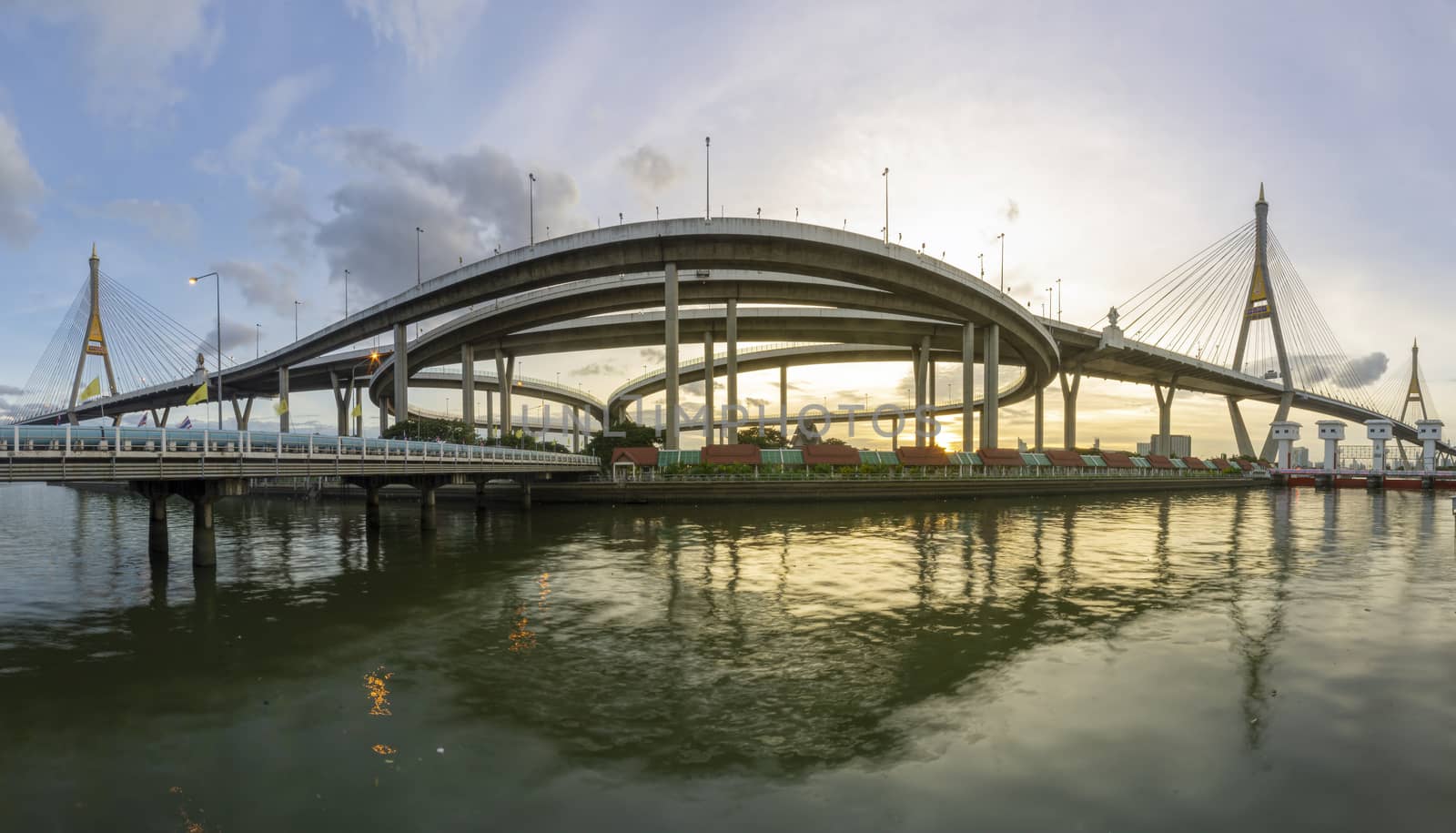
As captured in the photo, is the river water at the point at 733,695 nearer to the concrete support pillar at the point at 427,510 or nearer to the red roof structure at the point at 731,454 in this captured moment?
the concrete support pillar at the point at 427,510

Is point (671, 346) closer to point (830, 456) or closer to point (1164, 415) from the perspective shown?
point (830, 456)

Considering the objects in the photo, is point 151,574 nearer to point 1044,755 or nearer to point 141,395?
point 1044,755

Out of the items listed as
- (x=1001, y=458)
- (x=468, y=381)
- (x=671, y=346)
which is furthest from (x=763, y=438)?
(x=468, y=381)

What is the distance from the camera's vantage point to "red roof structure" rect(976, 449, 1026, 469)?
8406 cm

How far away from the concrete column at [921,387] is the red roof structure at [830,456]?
25752 mm

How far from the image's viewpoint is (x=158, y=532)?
30.7 metres

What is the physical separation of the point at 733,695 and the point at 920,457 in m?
68.2

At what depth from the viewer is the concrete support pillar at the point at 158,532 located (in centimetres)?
3028

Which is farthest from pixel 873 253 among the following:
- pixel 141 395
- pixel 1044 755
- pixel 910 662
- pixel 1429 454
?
pixel 141 395

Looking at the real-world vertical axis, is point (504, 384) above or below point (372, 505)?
above

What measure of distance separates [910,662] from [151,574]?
98.0 ft

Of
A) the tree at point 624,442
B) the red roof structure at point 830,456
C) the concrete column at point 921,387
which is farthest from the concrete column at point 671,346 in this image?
the concrete column at point 921,387

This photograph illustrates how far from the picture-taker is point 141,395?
133000 mm

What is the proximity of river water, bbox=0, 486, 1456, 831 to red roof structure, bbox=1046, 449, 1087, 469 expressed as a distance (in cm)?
6505
